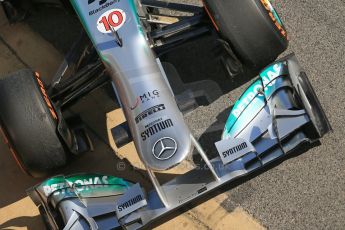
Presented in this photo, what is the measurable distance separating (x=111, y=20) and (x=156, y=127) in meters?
0.92

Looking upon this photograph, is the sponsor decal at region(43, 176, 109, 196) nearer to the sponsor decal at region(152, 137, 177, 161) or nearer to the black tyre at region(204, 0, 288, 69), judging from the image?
the sponsor decal at region(152, 137, 177, 161)

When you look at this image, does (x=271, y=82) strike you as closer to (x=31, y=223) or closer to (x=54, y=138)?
(x=54, y=138)

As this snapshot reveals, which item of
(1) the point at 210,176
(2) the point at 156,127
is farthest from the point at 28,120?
(1) the point at 210,176

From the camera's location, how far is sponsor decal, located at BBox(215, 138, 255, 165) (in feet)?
12.1

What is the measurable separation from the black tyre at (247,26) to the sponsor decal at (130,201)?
48.3 inches

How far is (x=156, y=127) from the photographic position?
354 cm

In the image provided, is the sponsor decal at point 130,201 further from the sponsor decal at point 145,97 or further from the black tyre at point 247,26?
the black tyre at point 247,26

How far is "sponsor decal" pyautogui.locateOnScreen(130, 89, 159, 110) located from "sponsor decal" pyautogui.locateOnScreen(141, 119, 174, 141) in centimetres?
19

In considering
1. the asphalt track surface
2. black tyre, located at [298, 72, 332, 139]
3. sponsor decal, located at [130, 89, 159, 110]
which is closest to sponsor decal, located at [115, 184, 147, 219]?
sponsor decal, located at [130, 89, 159, 110]

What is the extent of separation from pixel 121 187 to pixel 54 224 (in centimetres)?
54

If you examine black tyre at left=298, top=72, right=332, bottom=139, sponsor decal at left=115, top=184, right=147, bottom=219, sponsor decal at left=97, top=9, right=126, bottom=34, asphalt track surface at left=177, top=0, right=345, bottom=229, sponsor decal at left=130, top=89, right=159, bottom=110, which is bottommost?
asphalt track surface at left=177, top=0, right=345, bottom=229

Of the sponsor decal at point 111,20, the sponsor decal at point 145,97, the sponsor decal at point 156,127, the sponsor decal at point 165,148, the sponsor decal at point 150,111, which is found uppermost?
the sponsor decal at point 111,20

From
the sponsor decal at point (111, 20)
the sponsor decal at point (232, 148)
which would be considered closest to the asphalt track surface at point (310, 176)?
the sponsor decal at point (232, 148)

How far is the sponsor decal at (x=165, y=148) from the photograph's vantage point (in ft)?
11.4
